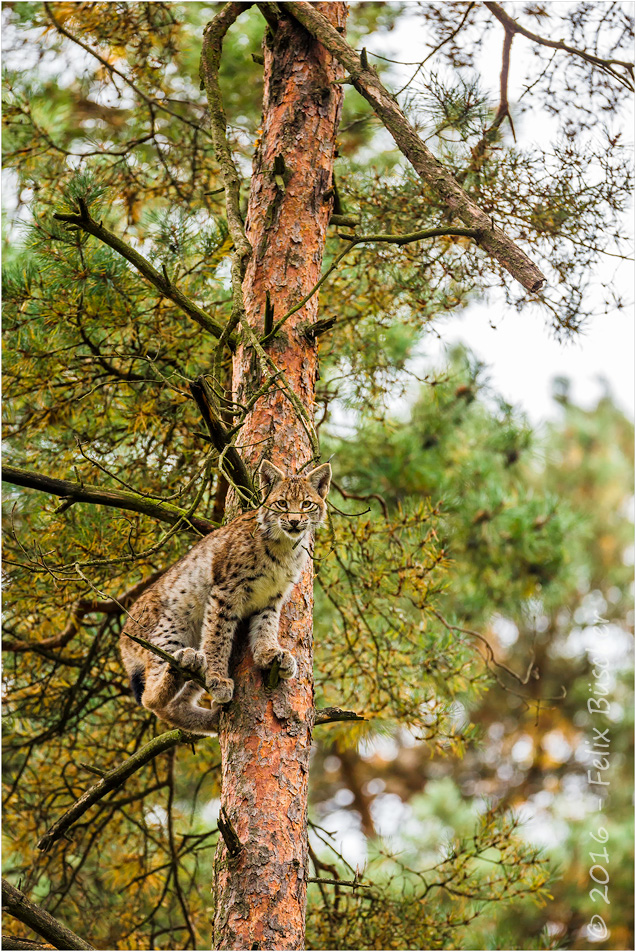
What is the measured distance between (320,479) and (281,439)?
0.74 feet

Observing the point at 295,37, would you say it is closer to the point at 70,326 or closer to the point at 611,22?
the point at 611,22

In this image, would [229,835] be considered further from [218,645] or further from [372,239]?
[372,239]

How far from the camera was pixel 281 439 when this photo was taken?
345 cm

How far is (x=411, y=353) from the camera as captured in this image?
6656 millimetres

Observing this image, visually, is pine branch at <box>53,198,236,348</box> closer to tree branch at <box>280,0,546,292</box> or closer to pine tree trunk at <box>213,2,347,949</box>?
pine tree trunk at <box>213,2,347,949</box>

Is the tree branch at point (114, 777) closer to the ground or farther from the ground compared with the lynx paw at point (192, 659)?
closer to the ground

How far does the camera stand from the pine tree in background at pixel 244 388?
3096 mm

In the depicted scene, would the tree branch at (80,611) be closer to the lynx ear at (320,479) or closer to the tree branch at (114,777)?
the lynx ear at (320,479)

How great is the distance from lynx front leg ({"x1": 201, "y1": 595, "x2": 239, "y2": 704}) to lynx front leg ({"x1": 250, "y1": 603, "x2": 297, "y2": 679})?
10cm

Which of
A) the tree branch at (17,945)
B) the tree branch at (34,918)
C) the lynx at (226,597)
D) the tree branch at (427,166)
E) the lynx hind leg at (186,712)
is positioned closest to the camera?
the tree branch at (34,918)

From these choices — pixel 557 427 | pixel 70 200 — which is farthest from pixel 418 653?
pixel 557 427

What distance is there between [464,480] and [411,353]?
1.23 meters

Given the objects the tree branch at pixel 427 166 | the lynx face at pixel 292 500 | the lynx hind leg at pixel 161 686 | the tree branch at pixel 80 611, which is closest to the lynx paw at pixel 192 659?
the lynx hind leg at pixel 161 686

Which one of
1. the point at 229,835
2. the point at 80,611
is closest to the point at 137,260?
the point at 229,835
